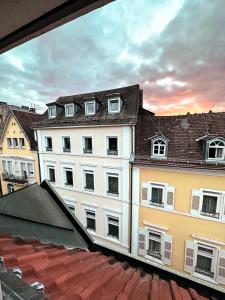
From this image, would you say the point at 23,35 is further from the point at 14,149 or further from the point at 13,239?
the point at 14,149

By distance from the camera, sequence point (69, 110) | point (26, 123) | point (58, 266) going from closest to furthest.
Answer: point (58, 266)
point (69, 110)
point (26, 123)

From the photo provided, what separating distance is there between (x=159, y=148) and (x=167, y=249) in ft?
14.6

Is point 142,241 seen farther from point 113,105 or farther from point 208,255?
point 113,105

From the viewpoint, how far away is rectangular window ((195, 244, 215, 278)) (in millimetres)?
7113

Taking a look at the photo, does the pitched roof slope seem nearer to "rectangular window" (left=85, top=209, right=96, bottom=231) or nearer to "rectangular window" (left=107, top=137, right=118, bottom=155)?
"rectangular window" (left=107, top=137, right=118, bottom=155)

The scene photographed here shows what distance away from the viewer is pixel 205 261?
7254mm

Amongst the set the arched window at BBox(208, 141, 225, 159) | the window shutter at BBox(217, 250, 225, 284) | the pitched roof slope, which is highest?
the arched window at BBox(208, 141, 225, 159)

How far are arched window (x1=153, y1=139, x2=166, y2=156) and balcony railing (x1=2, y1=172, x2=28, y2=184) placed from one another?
937 cm

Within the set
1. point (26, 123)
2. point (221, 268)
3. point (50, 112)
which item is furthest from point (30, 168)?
point (221, 268)

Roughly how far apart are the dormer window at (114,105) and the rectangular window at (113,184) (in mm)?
3201

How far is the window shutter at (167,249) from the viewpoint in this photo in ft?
25.6

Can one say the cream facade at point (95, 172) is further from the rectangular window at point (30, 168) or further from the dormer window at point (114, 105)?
the rectangular window at point (30, 168)

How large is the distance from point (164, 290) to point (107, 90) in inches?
397

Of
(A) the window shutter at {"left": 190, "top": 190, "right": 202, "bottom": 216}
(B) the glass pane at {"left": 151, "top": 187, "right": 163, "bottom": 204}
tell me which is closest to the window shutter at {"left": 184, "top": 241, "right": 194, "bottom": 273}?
(A) the window shutter at {"left": 190, "top": 190, "right": 202, "bottom": 216}
